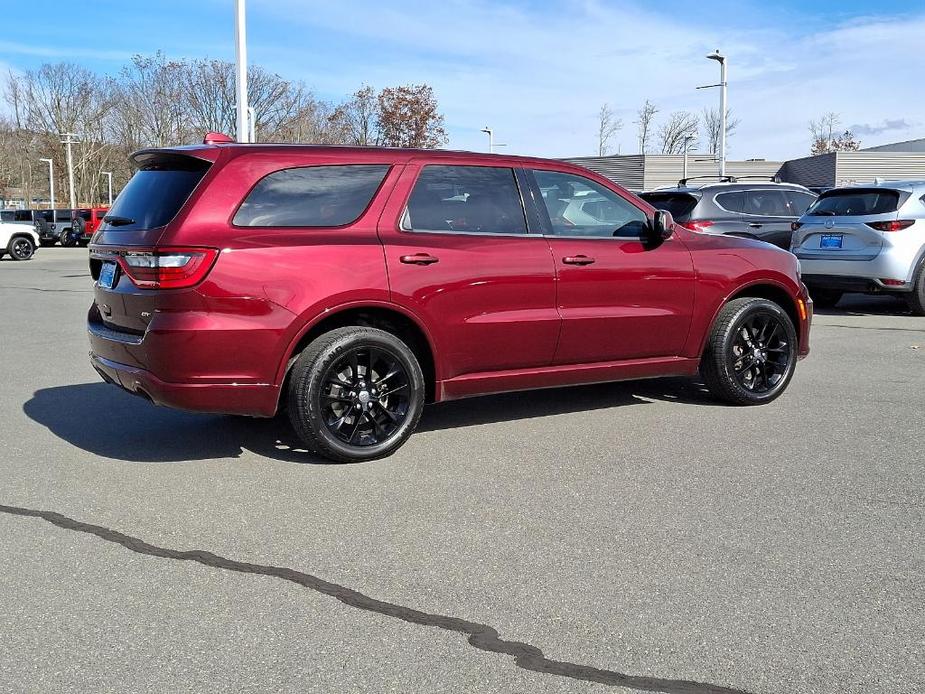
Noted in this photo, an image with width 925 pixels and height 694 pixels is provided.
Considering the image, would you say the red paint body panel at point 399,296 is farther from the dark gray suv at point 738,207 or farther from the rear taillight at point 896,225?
the dark gray suv at point 738,207

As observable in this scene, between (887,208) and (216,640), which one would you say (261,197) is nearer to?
(216,640)

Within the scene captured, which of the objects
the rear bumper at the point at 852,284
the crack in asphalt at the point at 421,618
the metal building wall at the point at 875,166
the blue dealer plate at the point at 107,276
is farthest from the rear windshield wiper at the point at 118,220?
the metal building wall at the point at 875,166

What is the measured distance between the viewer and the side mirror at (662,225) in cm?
636

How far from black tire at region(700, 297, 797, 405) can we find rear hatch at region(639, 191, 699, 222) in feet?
22.2

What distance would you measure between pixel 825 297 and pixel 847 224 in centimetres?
213

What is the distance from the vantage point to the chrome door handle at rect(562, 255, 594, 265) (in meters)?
6.08

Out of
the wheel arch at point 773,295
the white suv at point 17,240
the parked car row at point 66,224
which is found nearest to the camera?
the wheel arch at point 773,295

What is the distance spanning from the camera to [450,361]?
5.77m

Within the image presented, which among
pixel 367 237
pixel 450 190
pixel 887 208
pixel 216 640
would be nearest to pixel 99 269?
pixel 367 237

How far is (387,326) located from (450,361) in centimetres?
42

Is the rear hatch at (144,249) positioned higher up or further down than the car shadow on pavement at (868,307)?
higher up

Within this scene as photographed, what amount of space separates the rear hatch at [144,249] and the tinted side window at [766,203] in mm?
10521

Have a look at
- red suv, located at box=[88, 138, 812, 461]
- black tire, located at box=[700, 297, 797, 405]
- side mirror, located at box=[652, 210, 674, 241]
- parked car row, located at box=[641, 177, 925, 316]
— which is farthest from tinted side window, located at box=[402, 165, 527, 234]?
parked car row, located at box=[641, 177, 925, 316]

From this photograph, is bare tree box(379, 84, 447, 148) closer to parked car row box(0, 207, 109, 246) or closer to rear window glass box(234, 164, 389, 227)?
parked car row box(0, 207, 109, 246)
